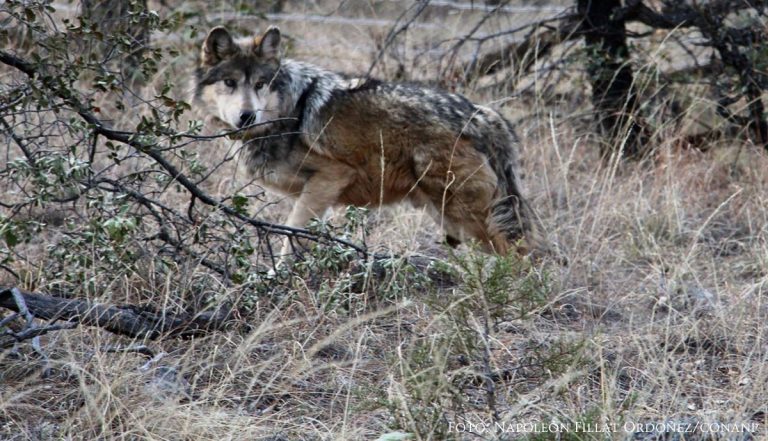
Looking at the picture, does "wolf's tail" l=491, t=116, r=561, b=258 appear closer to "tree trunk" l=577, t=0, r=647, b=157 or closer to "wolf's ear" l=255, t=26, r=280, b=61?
"wolf's ear" l=255, t=26, r=280, b=61

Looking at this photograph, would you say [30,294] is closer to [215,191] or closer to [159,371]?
[159,371]

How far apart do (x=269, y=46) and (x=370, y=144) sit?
0.94 meters

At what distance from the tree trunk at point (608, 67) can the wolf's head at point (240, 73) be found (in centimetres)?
279

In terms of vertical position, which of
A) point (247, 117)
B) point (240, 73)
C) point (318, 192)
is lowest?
point (318, 192)

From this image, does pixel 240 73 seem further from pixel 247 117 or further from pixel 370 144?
pixel 370 144

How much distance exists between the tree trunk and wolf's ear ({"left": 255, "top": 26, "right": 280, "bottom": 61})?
2.72m

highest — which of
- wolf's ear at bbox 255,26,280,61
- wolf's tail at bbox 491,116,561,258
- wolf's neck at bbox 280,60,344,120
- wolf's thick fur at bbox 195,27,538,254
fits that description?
wolf's ear at bbox 255,26,280,61

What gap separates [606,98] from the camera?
7461 millimetres

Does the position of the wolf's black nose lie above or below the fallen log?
above

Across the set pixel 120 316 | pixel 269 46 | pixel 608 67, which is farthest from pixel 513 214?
pixel 120 316

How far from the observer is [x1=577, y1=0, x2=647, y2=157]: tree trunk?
725 cm

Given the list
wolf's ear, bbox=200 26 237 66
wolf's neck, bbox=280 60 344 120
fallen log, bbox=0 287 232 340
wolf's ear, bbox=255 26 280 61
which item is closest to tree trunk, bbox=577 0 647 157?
wolf's neck, bbox=280 60 344 120

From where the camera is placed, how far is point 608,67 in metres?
7.46

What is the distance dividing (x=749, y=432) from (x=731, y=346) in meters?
1.13
